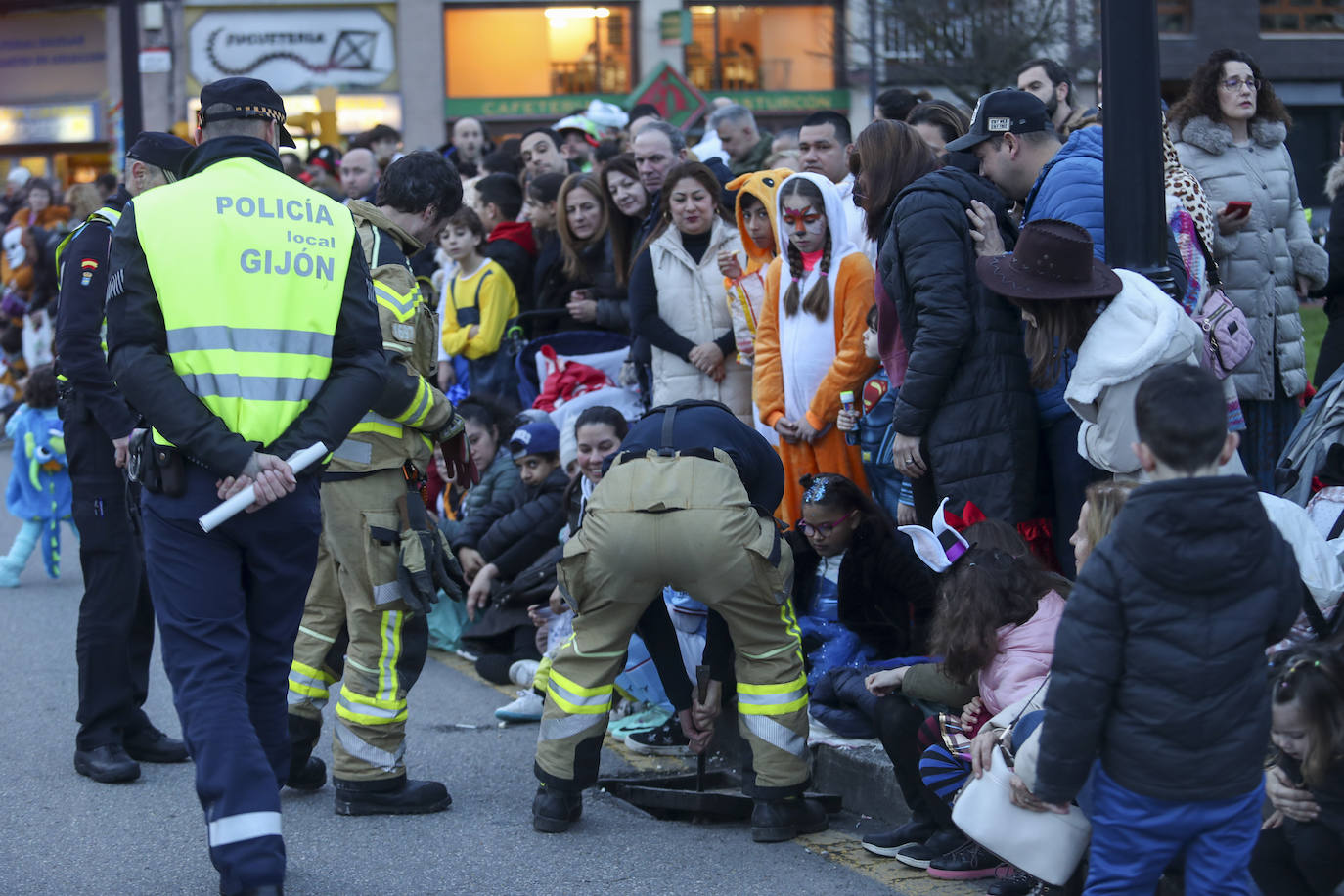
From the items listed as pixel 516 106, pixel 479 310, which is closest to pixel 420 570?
pixel 479 310

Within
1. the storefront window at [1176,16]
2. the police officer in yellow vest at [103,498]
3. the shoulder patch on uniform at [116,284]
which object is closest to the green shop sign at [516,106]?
the storefront window at [1176,16]

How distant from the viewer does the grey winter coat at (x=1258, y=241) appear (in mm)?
6734

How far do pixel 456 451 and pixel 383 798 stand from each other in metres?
1.24

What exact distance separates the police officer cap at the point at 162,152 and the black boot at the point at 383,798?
2233 mm

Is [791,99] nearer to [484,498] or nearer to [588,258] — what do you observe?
[588,258]

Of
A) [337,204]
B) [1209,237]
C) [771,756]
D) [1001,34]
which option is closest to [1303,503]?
[1209,237]

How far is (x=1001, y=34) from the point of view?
84.7 feet

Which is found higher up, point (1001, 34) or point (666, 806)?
point (1001, 34)

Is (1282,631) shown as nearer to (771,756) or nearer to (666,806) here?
(771,756)

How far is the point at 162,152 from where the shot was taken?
5.72 meters

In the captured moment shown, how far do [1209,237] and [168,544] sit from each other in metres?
3.88

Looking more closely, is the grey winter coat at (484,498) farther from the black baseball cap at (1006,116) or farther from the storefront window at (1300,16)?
the storefront window at (1300,16)

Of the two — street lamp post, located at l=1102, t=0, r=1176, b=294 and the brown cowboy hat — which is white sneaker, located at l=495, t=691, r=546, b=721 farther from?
street lamp post, located at l=1102, t=0, r=1176, b=294

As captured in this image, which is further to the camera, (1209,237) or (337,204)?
(1209,237)
